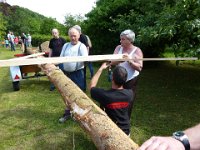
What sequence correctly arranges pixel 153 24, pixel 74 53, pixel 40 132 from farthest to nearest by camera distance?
pixel 153 24 < pixel 74 53 < pixel 40 132

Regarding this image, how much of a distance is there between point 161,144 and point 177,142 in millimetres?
156

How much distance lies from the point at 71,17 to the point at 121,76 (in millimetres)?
51111

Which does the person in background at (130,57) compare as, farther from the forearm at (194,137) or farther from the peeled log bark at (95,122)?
the forearm at (194,137)

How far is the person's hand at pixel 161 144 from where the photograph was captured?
1192mm

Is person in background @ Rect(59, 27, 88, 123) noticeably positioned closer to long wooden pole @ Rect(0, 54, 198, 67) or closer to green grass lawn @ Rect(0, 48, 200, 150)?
green grass lawn @ Rect(0, 48, 200, 150)

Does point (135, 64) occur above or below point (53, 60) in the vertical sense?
below

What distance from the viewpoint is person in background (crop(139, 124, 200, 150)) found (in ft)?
3.95

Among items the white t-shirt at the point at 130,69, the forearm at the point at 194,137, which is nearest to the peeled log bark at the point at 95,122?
the forearm at the point at 194,137

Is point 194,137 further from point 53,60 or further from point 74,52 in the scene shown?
point 74,52

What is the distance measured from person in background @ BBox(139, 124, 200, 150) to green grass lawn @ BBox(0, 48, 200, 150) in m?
2.98

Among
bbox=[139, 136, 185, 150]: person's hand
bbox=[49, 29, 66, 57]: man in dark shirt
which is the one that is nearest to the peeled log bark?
bbox=[139, 136, 185, 150]: person's hand

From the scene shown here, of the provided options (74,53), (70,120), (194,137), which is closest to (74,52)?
(74,53)

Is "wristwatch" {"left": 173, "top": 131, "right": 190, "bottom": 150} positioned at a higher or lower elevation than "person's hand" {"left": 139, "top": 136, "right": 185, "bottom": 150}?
lower

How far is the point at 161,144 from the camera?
1.21 meters
